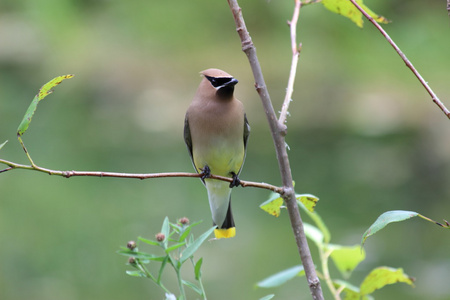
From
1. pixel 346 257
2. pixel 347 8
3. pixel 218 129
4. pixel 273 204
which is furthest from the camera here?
pixel 218 129

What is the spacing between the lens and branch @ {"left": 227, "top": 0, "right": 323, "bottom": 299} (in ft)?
4.02

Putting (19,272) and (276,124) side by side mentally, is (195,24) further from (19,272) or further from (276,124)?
(276,124)

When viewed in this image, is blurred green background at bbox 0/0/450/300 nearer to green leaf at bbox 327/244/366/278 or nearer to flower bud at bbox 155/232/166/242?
green leaf at bbox 327/244/366/278

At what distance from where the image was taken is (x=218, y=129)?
7.06 ft

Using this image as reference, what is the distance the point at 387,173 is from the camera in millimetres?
5352

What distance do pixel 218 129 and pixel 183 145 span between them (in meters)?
3.92

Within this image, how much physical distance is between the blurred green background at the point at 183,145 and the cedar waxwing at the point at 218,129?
1472 millimetres

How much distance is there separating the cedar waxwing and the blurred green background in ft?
4.83

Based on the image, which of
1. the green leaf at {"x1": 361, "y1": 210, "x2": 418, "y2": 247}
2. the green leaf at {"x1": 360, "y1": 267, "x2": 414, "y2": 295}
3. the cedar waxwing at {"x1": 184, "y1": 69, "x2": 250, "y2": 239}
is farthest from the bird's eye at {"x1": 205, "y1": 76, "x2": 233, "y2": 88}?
the green leaf at {"x1": 361, "y1": 210, "x2": 418, "y2": 247}

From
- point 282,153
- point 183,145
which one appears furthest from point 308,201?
point 183,145

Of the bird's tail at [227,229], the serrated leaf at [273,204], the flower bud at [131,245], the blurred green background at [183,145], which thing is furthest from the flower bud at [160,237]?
the blurred green background at [183,145]

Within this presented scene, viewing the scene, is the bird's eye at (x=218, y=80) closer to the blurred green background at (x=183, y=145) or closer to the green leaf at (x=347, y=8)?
the green leaf at (x=347, y=8)

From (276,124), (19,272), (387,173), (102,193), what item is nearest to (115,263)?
(19,272)

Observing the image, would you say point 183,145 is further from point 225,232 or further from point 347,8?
point 347,8
